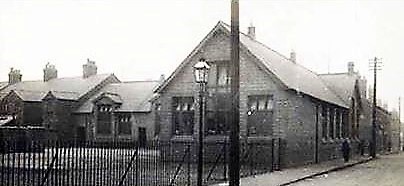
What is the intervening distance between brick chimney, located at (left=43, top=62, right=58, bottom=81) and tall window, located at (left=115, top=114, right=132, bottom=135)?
15545mm

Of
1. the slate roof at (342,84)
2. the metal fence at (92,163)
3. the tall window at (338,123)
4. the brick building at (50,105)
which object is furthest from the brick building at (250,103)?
the brick building at (50,105)

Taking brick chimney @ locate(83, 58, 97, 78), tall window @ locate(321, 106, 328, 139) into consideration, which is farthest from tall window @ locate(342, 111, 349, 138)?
brick chimney @ locate(83, 58, 97, 78)

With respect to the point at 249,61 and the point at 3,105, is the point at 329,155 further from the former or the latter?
the point at 3,105

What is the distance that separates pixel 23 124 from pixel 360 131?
98.2 ft

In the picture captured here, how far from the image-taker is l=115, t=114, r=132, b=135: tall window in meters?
50.0

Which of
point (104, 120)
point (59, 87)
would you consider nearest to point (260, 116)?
point (104, 120)

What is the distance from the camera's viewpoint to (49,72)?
207 ft

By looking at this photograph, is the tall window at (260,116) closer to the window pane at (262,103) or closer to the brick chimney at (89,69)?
the window pane at (262,103)

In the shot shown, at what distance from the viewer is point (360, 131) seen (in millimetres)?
53375

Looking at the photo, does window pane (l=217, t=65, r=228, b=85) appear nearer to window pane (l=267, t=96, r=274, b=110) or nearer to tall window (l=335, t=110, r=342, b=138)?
window pane (l=267, t=96, r=274, b=110)

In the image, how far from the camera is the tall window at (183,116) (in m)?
32.1

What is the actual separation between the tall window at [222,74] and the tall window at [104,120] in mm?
20712

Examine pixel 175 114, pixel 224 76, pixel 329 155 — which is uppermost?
pixel 224 76

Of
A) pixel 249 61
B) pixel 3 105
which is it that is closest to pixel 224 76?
pixel 249 61
